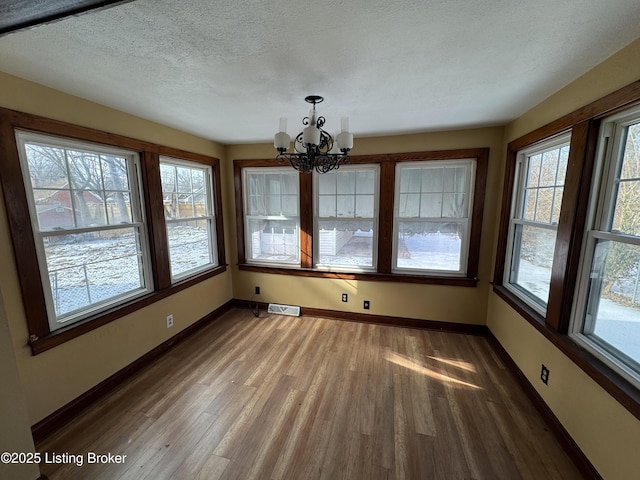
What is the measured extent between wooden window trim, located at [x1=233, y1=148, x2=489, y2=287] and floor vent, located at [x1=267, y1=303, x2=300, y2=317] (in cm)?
47

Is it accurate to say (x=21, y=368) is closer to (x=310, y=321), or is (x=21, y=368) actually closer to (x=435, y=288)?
(x=310, y=321)

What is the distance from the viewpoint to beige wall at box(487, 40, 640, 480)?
4.17ft

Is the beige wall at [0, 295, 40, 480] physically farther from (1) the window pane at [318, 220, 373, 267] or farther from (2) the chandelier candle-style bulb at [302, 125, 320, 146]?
(1) the window pane at [318, 220, 373, 267]

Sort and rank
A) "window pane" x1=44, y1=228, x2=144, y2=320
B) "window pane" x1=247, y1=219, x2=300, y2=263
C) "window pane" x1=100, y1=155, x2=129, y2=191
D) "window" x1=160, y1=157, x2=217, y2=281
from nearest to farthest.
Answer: "window pane" x1=44, y1=228, x2=144, y2=320
"window pane" x1=100, y1=155, x2=129, y2=191
"window" x1=160, y1=157, x2=217, y2=281
"window pane" x1=247, y1=219, x2=300, y2=263

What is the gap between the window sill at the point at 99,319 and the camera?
1748 millimetres

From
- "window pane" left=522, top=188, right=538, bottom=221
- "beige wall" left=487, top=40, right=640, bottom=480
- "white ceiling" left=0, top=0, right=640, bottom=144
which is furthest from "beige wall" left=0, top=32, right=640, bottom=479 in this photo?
"window pane" left=522, top=188, right=538, bottom=221

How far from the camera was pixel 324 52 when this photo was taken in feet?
4.36

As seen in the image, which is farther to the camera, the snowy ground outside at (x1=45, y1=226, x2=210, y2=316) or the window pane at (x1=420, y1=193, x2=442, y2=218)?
the window pane at (x1=420, y1=193, x2=442, y2=218)

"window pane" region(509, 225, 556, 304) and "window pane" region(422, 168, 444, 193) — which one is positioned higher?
"window pane" region(422, 168, 444, 193)

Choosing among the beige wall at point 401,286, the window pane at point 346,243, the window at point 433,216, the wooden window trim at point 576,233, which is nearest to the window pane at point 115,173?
the beige wall at point 401,286

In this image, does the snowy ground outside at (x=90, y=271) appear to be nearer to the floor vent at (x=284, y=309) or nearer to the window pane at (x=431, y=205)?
the floor vent at (x=284, y=309)

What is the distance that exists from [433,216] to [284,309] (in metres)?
2.30

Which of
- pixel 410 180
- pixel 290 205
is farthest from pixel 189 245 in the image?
pixel 410 180

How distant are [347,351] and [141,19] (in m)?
2.87
